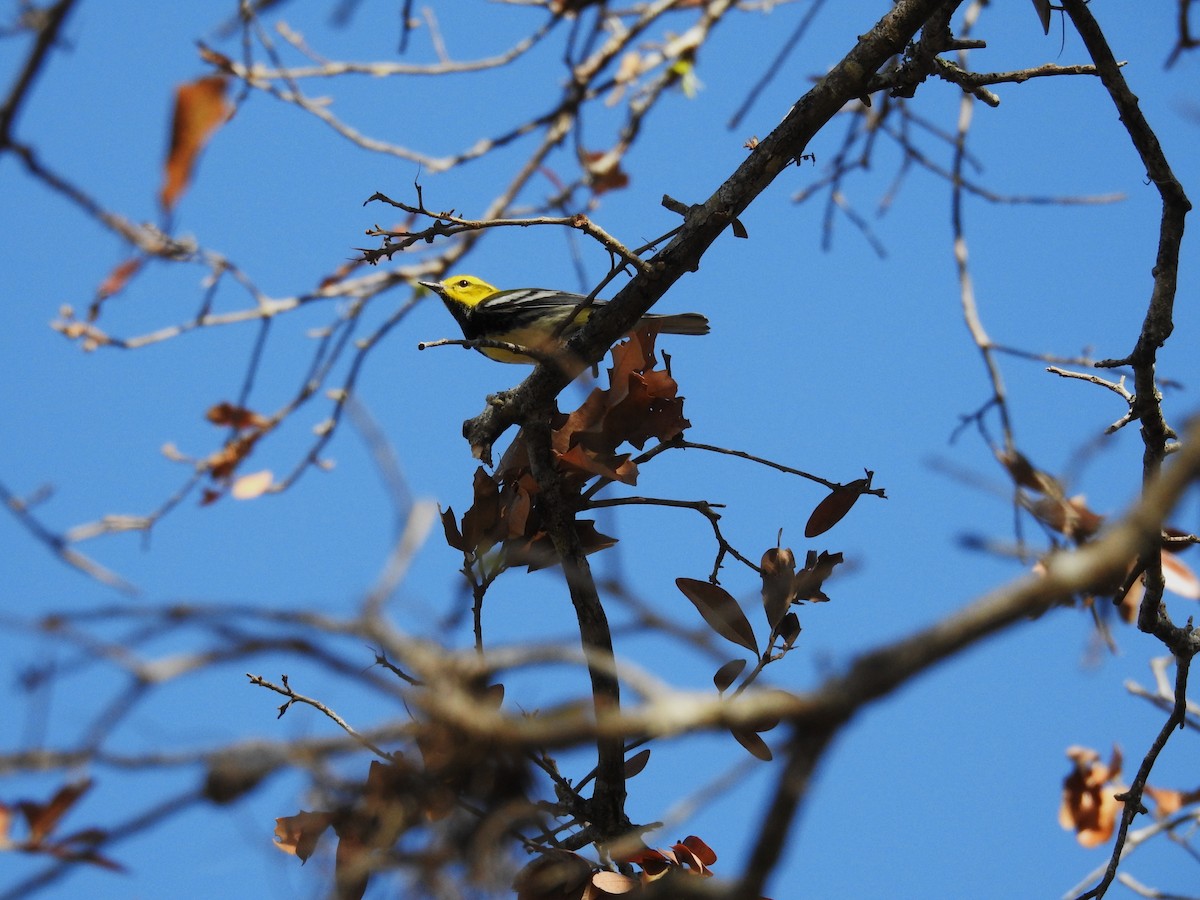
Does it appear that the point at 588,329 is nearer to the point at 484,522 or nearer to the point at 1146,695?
the point at 484,522

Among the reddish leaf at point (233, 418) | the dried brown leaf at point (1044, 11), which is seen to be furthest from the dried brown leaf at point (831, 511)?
the reddish leaf at point (233, 418)

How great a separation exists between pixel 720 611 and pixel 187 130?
1660mm

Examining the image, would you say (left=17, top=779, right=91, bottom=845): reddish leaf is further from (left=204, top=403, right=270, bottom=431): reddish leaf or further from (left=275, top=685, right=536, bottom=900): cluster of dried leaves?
(left=204, top=403, right=270, bottom=431): reddish leaf

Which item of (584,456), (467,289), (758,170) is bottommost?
(584,456)

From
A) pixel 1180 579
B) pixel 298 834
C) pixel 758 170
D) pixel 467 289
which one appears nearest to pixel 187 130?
pixel 758 170

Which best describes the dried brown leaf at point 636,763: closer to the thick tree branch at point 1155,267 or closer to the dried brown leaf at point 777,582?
the dried brown leaf at point 777,582

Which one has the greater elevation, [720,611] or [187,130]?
[187,130]

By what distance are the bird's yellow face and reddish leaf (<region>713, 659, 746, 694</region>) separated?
18.4ft

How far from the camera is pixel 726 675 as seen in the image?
2.65m

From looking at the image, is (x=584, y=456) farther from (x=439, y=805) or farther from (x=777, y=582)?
(x=439, y=805)

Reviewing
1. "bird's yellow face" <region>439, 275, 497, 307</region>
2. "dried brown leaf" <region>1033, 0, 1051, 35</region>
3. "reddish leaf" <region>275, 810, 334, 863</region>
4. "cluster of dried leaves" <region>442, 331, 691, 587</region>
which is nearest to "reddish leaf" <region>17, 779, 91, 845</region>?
"reddish leaf" <region>275, 810, 334, 863</region>

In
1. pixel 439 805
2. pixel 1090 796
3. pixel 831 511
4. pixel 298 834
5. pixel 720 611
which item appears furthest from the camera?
pixel 1090 796

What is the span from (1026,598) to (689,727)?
344 mm

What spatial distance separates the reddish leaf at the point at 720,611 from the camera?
268 cm
